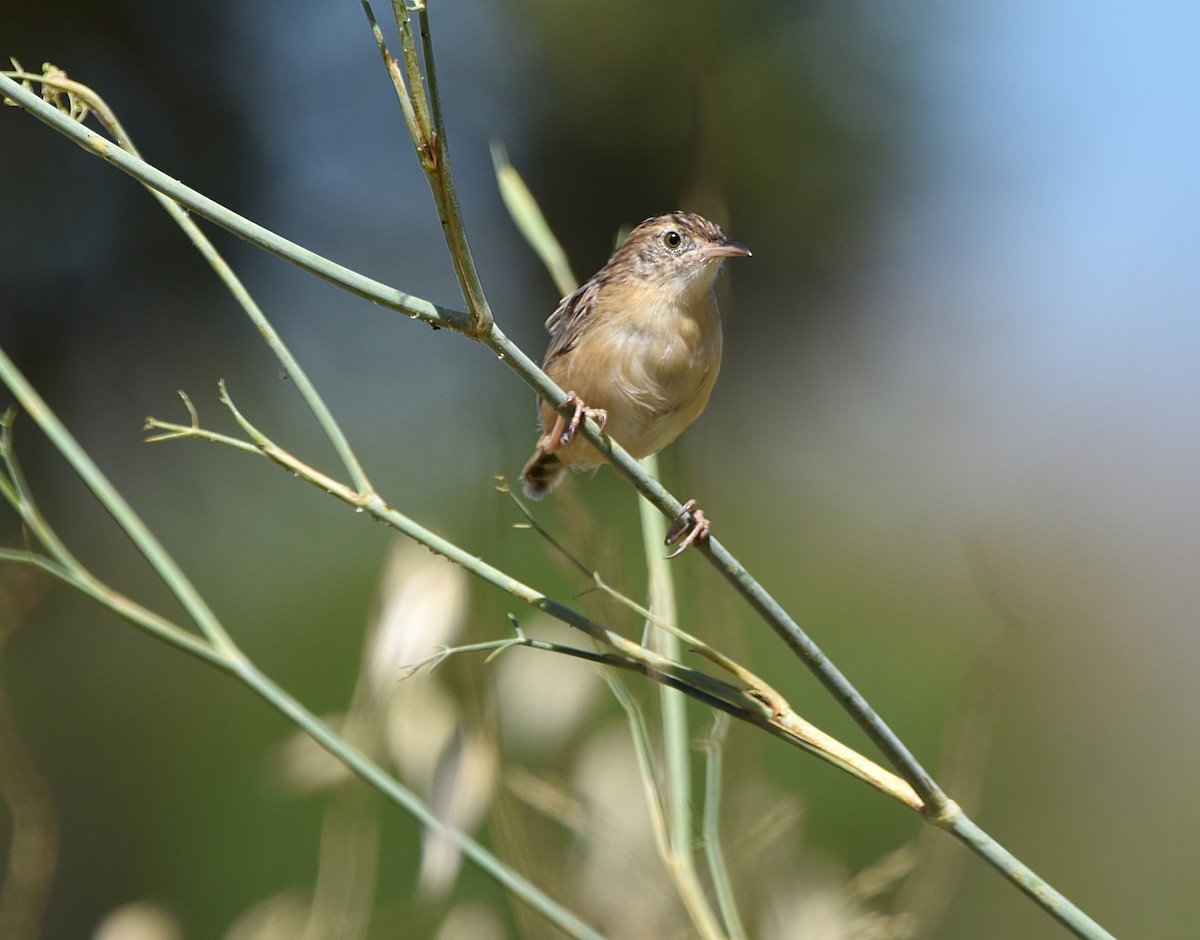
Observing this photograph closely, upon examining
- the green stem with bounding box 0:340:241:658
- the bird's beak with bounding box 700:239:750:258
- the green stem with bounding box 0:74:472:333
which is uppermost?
the bird's beak with bounding box 700:239:750:258

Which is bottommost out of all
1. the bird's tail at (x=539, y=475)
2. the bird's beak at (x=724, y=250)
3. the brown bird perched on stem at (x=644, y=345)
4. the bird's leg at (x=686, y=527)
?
the bird's leg at (x=686, y=527)

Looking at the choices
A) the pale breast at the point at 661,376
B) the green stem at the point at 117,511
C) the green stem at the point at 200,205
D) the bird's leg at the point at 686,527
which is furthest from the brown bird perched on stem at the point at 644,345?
the green stem at the point at 200,205

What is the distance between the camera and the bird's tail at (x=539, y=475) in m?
3.01

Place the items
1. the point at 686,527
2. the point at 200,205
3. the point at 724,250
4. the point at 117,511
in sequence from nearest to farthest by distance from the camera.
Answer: the point at 200,205, the point at 117,511, the point at 686,527, the point at 724,250

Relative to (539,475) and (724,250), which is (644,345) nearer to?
(724,250)

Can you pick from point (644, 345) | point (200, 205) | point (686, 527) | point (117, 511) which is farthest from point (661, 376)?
point (200, 205)

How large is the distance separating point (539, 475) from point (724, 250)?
0.68 m

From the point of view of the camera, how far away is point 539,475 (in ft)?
10.0

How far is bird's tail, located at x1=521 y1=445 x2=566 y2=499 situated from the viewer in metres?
3.01

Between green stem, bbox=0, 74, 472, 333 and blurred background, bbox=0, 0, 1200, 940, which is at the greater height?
blurred background, bbox=0, 0, 1200, 940

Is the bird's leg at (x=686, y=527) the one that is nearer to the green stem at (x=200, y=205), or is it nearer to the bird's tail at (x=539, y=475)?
the green stem at (x=200, y=205)

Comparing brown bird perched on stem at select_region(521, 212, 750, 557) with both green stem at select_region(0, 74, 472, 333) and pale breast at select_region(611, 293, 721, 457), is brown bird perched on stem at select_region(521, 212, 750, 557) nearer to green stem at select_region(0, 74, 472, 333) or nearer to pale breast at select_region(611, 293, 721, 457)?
pale breast at select_region(611, 293, 721, 457)

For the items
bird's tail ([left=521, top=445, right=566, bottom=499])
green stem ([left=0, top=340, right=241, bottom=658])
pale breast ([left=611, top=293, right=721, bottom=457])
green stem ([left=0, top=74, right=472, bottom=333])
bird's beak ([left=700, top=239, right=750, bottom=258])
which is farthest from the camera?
bird's tail ([left=521, top=445, right=566, bottom=499])

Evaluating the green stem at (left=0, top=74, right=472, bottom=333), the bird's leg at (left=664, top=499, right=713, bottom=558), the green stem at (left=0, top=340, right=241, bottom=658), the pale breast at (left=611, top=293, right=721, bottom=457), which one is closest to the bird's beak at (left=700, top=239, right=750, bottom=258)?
the pale breast at (left=611, top=293, right=721, bottom=457)
